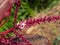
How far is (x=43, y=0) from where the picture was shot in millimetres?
3895

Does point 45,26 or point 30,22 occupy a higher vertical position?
point 30,22

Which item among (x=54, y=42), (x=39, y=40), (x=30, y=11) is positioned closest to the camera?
(x=39, y=40)

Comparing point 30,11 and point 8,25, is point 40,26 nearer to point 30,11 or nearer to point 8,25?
point 8,25

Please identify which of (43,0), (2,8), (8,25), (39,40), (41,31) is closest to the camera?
(2,8)

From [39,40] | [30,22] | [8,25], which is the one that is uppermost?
[30,22]

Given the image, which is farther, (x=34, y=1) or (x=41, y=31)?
(x=34, y=1)

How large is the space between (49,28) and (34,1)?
177cm

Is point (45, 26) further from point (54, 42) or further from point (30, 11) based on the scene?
point (30, 11)

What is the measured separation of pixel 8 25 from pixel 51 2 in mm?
919

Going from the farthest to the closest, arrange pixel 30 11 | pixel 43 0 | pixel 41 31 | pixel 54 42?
pixel 43 0, pixel 30 11, pixel 41 31, pixel 54 42

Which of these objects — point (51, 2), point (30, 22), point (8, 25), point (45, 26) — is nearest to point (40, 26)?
point (45, 26)

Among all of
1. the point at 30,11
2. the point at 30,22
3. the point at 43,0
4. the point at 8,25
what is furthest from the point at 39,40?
the point at 43,0

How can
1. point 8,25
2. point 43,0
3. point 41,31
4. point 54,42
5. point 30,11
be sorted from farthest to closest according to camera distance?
point 43,0 → point 30,11 → point 8,25 → point 41,31 → point 54,42

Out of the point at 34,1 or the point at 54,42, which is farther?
the point at 34,1
